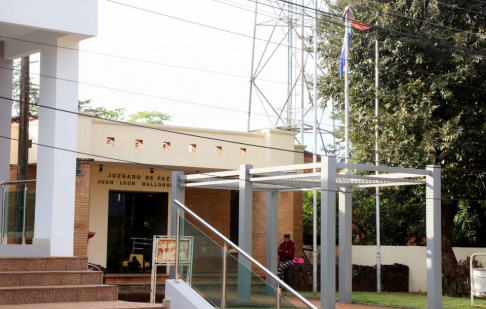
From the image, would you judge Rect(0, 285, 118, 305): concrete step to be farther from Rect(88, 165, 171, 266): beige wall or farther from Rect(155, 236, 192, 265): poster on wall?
Rect(88, 165, 171, 266): beige wall

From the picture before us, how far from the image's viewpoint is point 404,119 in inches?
899

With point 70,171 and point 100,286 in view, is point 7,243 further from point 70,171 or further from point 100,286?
point 100,286

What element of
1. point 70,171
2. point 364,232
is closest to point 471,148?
point 364,232

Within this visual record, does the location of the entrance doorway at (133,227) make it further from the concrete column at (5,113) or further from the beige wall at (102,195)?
the concrete column at (5,113)

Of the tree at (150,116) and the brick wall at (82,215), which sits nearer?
the brick wall at (82,215)

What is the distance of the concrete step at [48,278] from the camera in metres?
11.3

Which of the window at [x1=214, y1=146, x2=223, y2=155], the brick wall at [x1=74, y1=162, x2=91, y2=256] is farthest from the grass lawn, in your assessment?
the brick wall at [x1=74, y1=162, x2=91, y2=256]

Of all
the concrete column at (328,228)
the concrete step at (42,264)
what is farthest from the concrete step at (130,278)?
the concrete step at (42,264)

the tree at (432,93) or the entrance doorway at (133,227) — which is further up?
the tree at (432,93)

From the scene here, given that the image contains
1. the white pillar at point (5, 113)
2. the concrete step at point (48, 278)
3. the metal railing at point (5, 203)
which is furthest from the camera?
the white pillar at point (5, 113)

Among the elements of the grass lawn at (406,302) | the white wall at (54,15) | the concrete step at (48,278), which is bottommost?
the grass lawn at (406,302)

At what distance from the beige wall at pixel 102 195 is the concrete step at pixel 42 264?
1167cm

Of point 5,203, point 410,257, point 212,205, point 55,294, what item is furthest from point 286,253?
point 55,294

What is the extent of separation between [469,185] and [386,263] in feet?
14.3
